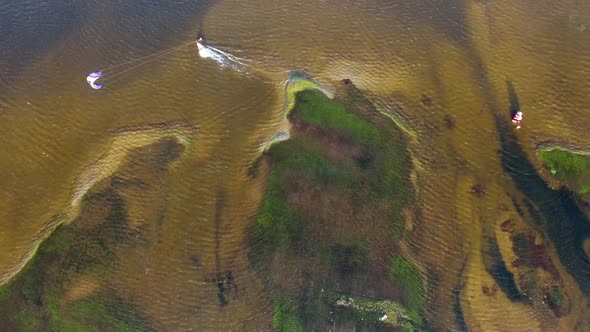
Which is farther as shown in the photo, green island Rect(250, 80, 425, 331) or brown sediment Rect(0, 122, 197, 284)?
brown sediment Rect(0, 122, 197, 284)

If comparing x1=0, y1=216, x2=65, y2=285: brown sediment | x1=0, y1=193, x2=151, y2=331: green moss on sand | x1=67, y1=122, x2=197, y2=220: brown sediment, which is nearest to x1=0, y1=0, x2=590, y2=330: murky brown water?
x1=67, y1=122, x2=197, y2=220: brown sediment

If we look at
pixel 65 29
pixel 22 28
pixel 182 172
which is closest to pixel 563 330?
pixel 182 172

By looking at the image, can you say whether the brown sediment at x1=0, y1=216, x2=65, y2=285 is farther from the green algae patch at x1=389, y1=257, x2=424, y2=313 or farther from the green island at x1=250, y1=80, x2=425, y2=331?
the green algae patch at x1=389, y1=257, x2=424, y2=313

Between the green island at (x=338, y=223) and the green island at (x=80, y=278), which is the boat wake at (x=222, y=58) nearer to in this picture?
the green island at (x=338, y=223)

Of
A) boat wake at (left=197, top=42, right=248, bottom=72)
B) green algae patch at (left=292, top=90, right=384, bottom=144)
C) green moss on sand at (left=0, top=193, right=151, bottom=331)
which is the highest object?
boat wake at (left=197, top=42, right=248, bottom=72)

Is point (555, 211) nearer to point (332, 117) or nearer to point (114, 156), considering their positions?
point (332, 117)

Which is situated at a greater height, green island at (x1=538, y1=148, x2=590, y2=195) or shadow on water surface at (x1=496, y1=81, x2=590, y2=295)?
green island at (x1=538, y1=148, x2=590, y2=195)

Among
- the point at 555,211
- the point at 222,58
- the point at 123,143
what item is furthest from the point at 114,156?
the point at 555,211

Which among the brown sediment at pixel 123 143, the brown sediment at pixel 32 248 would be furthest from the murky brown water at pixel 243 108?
the brown sediment at pixel 32 248
